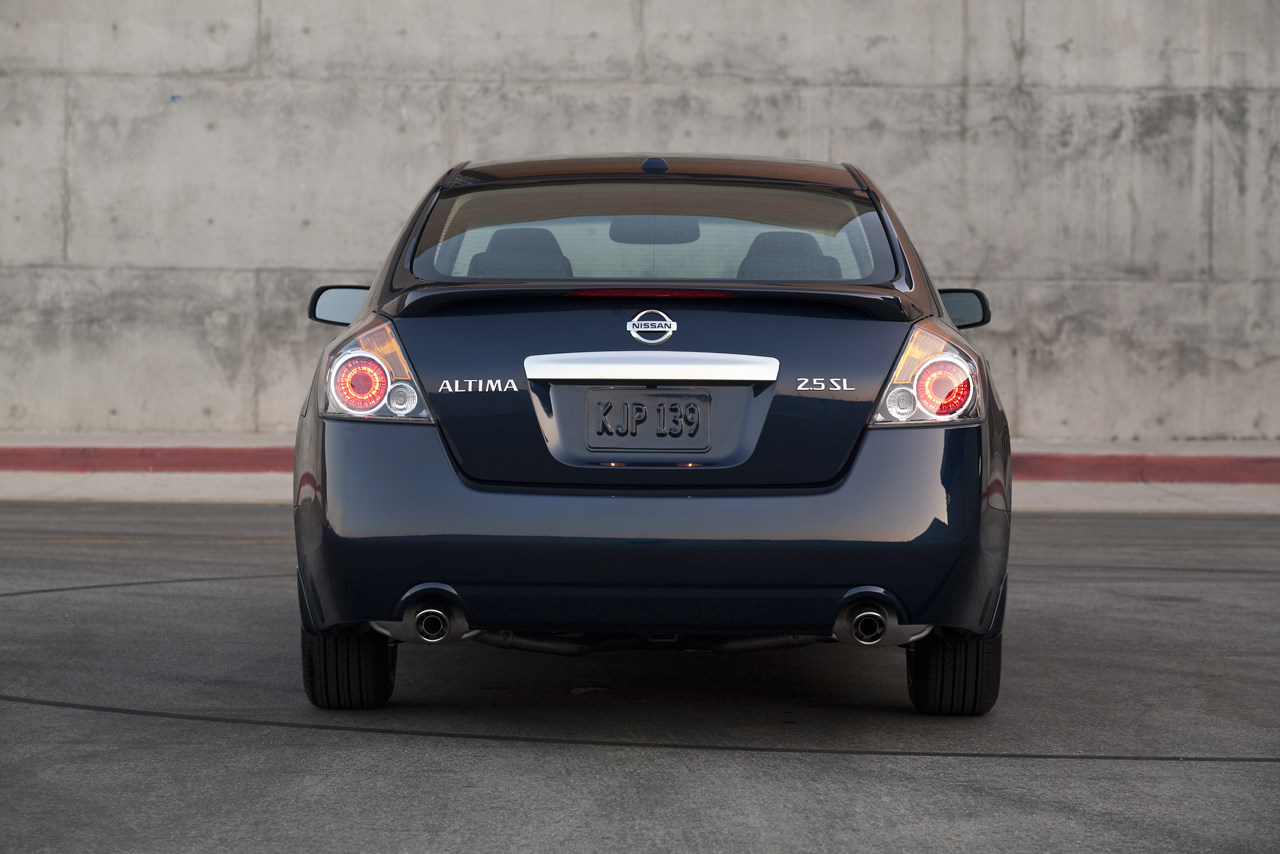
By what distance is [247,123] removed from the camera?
Answer: 15352 millimetres

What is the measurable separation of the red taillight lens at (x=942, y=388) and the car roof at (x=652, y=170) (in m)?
1.00

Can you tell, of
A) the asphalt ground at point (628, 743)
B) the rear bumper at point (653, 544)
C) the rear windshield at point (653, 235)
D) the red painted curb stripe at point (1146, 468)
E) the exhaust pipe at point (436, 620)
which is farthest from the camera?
the red painted curb stripe at point (1146, 468)

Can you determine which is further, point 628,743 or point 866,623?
point 628,743

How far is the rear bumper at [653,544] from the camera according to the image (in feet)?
13.1

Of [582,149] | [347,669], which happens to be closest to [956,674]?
[347,669]

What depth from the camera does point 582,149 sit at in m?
15.5

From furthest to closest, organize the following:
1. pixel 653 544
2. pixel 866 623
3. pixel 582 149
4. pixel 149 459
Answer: pixel 582 149 → pixel 149 459 → pixel 866 623 → pixel 653 544

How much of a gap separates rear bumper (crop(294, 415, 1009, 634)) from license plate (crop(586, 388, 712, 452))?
126 mm

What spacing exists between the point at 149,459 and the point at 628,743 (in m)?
9.92

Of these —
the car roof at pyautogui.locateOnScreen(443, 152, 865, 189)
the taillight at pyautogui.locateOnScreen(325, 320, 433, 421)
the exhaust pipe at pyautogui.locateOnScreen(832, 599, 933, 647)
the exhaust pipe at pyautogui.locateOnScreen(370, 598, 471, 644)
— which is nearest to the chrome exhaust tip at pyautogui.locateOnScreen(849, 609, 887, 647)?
the exhaust pipe at pyautogui.locateOnScreen(832, 599, 933, 647)

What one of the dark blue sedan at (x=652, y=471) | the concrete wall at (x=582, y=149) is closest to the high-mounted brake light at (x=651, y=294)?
the dark blue sedan at (x=652, y=471)

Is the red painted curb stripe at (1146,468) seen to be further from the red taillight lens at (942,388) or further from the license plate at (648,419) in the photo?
the license plate at (648,419)

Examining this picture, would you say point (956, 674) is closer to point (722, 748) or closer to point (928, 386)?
point (722, 748)

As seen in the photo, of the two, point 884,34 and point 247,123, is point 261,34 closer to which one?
point 247,123
